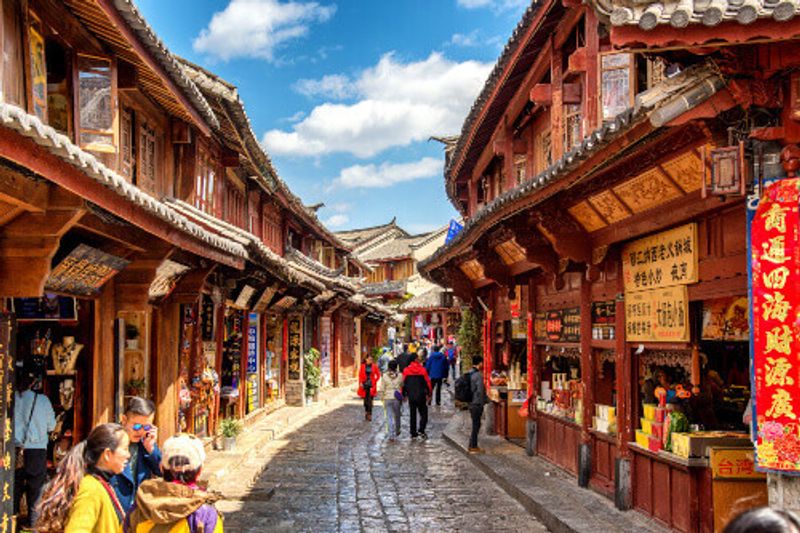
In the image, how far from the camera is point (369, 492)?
11078 millimetres

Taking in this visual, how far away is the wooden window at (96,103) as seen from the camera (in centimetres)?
862

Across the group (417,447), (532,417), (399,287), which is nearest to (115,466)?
(532,417)

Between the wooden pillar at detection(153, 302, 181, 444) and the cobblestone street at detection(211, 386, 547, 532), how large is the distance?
1163mm

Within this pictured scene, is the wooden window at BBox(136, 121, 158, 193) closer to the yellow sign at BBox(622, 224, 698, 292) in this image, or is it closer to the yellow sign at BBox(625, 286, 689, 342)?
the yellow sign at BBox(622, 224, 698, 292)

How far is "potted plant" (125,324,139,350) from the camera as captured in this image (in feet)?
35.3

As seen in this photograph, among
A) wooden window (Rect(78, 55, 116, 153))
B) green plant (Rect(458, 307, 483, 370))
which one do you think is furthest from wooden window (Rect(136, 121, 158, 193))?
green plant (Rect(458, 307, 483, 370))

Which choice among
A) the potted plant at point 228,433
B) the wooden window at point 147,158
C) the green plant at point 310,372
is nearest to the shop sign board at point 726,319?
the wooden window at point 147,158

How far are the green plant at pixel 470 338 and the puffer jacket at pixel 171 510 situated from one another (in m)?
16.4

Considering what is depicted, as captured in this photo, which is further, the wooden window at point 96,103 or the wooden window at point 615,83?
the wooden window at point 615,83

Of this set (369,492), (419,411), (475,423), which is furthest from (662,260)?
(419,411)

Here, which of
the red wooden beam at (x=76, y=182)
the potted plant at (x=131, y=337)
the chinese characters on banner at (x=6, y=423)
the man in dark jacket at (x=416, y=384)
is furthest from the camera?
the man in dark jacket at (x=416, y=384)

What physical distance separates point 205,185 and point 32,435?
7.09 metres

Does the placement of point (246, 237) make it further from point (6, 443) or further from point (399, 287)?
point (399, 287)

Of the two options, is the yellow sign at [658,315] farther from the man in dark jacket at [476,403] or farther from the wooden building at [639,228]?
the man in dark jacket at [476,403]
